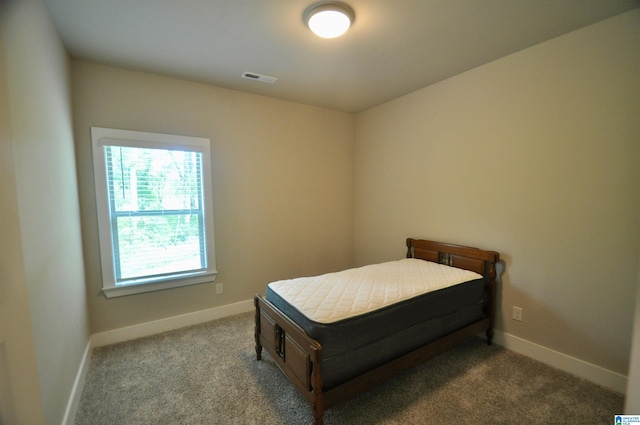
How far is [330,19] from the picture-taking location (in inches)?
67.1

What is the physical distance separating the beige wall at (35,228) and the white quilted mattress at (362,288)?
1.28m

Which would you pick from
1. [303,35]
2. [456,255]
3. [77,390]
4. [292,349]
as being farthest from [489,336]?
[77,390]

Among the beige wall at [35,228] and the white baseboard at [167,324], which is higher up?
the beige wall at [35,228]

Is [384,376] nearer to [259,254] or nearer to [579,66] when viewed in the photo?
[259,254]

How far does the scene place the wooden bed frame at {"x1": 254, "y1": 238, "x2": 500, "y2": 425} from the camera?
149 cm

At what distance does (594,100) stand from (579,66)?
0.28 m

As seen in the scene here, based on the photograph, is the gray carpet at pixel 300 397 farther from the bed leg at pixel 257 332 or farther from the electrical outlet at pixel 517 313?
the electrical outlet at pixel 517 313

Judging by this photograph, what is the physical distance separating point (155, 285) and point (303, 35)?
265 centimetres

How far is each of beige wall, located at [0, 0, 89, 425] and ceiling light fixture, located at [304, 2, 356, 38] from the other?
1476 millimetres

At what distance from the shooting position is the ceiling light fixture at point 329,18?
1.64 meters

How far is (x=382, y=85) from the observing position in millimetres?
2883

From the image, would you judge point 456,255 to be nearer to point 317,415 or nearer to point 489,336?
point 489,336

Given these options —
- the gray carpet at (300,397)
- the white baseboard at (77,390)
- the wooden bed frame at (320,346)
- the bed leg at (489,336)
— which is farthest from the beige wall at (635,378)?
the white baseboard at (77,390)

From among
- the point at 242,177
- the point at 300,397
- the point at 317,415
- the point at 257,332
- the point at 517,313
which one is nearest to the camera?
the point at 317,415
